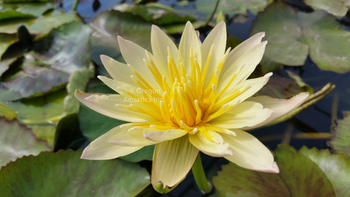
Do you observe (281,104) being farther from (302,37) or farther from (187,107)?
(302,37)

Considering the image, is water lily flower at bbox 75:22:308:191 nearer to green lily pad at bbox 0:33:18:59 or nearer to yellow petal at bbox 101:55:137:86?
yellow petal at bbox 101:55:137:86

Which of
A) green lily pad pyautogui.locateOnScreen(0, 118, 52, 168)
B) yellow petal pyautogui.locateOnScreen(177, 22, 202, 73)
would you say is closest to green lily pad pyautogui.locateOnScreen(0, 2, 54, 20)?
green lily pad pyautogui.locateOnScreen(0, 118, 52, 168)

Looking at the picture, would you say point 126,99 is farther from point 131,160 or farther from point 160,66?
point 131,160

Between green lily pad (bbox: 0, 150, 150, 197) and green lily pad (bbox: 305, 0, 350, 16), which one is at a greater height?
green lily pad (bbox: 305, 0, 350, 16)

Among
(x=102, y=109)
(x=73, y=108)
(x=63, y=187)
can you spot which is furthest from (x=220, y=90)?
(x=73, y=108)

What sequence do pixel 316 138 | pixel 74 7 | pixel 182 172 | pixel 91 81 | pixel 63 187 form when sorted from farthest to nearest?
pixel 74 7 → pixel 91 81 → pixel 316 138 → pixel 63 187 → pixel 182 172
